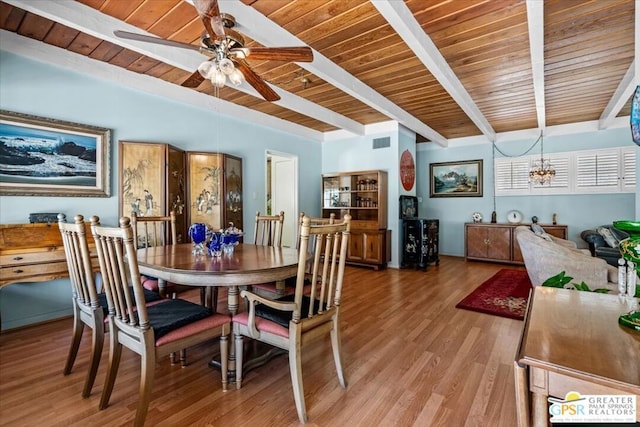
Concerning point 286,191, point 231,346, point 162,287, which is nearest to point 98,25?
point 162,287

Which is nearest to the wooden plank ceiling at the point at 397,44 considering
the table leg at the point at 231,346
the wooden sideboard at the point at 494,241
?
the table leg at the point at 231,346

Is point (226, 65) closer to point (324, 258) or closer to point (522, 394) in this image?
point (324, 258)

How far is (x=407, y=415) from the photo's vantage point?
5.63 feet

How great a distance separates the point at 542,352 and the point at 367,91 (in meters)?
3.59

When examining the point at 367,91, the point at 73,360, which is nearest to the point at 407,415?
the point at 73,360

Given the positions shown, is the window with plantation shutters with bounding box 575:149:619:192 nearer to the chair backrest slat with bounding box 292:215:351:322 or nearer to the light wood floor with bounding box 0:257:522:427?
the light wood floor with bounding box 0:257:522:427

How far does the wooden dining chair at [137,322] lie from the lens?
153 cm

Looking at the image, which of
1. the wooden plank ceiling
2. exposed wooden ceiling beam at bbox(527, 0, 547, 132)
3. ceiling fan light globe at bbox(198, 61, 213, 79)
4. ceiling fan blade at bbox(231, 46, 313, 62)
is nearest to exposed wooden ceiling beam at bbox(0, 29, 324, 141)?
the wooden plank ceiling

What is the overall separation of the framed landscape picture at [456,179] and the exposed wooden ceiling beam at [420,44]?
9.31ft

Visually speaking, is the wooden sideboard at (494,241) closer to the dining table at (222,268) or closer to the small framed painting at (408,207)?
the small framed painting at (408,207)

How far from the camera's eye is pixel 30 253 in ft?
8.68

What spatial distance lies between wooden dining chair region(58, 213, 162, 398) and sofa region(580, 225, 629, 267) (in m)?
5.49

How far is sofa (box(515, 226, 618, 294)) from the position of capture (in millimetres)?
3008

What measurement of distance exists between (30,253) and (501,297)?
16.5 feet
